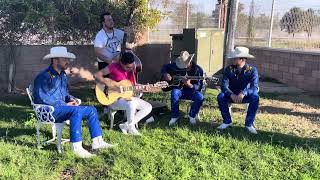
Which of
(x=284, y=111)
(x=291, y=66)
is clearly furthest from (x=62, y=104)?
(x=291, y=66)

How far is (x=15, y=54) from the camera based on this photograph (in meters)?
9.88

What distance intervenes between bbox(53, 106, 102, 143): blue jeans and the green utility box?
487cm

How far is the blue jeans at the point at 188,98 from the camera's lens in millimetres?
7105

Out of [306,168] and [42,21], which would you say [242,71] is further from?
[42,21]

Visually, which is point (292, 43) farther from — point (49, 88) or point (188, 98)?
point (49, 88)

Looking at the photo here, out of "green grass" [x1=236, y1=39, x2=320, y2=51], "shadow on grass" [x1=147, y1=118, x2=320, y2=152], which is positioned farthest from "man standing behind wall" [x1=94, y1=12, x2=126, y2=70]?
"green grass" [x1=236, y1=39, x2=320, y2=51]

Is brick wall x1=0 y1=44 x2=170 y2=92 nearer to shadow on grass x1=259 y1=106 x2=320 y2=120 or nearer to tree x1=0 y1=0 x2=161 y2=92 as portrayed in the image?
tree x1=0 y1=0 x2=161 y2=92

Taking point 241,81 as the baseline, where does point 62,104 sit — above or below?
below

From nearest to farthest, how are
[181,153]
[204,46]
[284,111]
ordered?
[181,153]
[284,111]
[204,46]

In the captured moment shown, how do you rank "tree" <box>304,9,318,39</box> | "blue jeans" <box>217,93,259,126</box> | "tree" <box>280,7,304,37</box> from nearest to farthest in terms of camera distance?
"blue jeans" <box>217,93,259,126</box>
"tree" <box>304,9,318,39</box>
"tree" <box>280,7,304,37</box>

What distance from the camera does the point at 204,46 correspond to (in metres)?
10.5

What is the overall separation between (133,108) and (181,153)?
1245mm

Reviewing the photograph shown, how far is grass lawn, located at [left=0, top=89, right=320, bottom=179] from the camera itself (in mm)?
5082

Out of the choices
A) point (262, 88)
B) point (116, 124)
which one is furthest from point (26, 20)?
point (262, 88)
